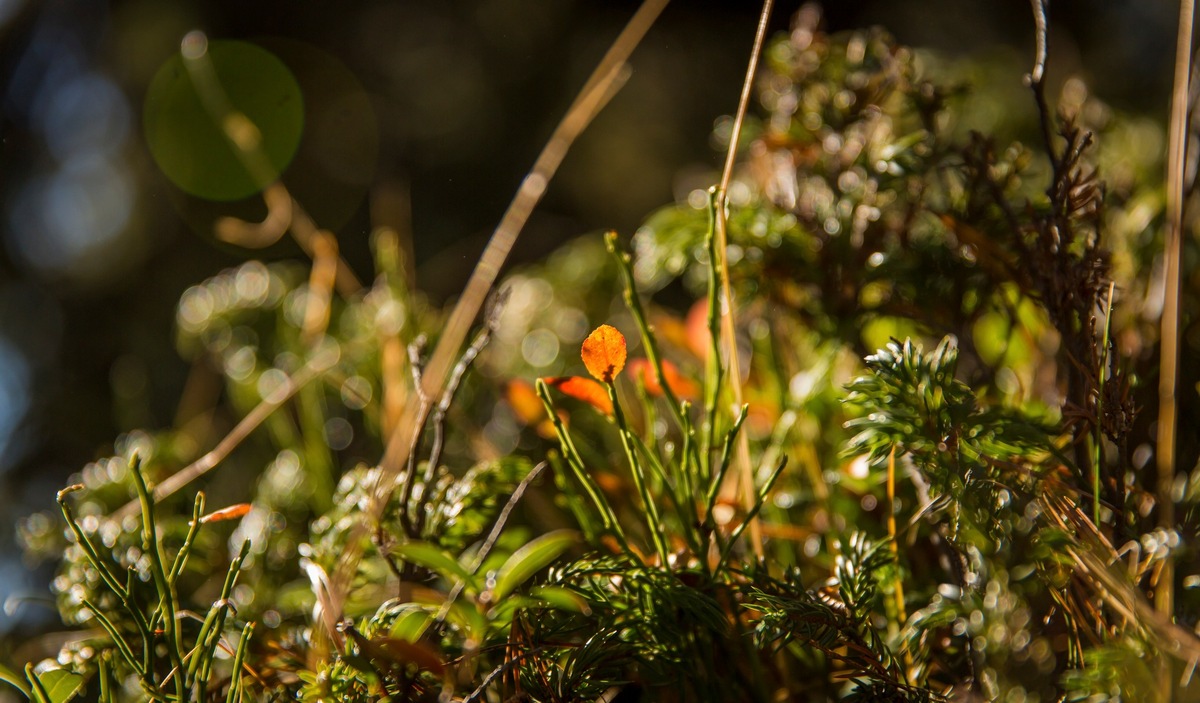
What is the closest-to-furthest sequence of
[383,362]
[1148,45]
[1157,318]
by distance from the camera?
[1157,318] < [383,362] < [1148,45]

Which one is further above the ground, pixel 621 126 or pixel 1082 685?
pixel 621 126

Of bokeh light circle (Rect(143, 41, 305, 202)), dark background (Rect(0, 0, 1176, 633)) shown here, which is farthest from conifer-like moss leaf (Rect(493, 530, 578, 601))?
bokeh light circle (Rect(143, 41, 305, 202))

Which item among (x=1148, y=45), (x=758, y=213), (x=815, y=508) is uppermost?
(x=1148, y=45)

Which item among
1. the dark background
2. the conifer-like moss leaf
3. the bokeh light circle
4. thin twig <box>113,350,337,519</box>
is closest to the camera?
the conifer-like moss leaf

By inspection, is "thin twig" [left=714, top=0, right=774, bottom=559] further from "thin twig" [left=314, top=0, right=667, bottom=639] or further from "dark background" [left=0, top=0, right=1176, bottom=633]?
"dark background" [left=0, top=0, right=1176, bottom=633]

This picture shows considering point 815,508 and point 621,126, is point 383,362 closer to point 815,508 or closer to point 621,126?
point 815,508

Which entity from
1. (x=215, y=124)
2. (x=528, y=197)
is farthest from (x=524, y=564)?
(x=215, y=124)

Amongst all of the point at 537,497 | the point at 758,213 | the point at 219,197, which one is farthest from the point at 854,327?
the point at 219,197

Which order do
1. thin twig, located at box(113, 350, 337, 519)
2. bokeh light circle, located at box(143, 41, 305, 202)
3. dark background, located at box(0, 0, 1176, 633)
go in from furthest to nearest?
bokeh light circle, located at box(143, 41, 305, 202), dark background, located at box(0, 0, 1176, 633), thin twig, located at box(113, 350, 337, 519)
